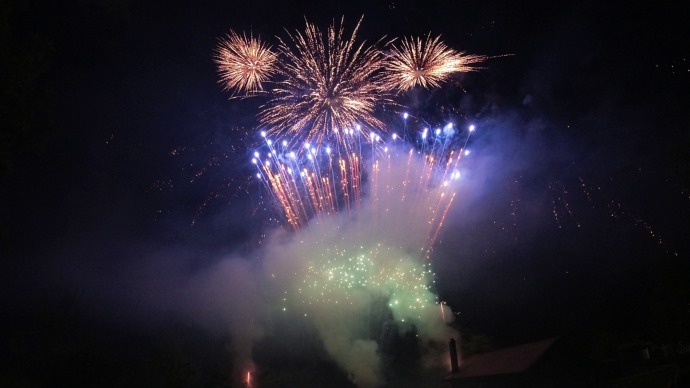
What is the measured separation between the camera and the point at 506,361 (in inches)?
892

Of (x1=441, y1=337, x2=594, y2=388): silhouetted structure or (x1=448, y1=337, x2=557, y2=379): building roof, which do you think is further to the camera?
(x1=448, y1=337, x2=557, y2=379): building roof

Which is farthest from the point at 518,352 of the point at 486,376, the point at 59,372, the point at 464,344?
the point at 59,372

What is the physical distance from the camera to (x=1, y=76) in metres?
10.8

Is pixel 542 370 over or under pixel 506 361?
under

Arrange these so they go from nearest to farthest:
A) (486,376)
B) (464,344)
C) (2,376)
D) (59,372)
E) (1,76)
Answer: (1,76), (486,376), (59,372), (2,376), (464,344)

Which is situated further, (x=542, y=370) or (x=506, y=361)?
(x=506, y=361)

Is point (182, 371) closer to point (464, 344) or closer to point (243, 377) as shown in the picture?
point (243, 377)

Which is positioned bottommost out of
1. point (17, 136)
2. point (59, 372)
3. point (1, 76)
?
point (59, 372)

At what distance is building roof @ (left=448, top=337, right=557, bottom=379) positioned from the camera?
20.6 metres

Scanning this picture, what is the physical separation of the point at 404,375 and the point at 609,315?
829 inches

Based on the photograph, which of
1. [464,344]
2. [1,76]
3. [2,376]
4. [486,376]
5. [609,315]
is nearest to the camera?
[1,76]

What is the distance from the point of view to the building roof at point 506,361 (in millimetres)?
20594

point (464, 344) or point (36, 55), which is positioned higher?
point (36, 55)

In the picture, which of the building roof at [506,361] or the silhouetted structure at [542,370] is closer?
the silhouetted structure at [542,370]
